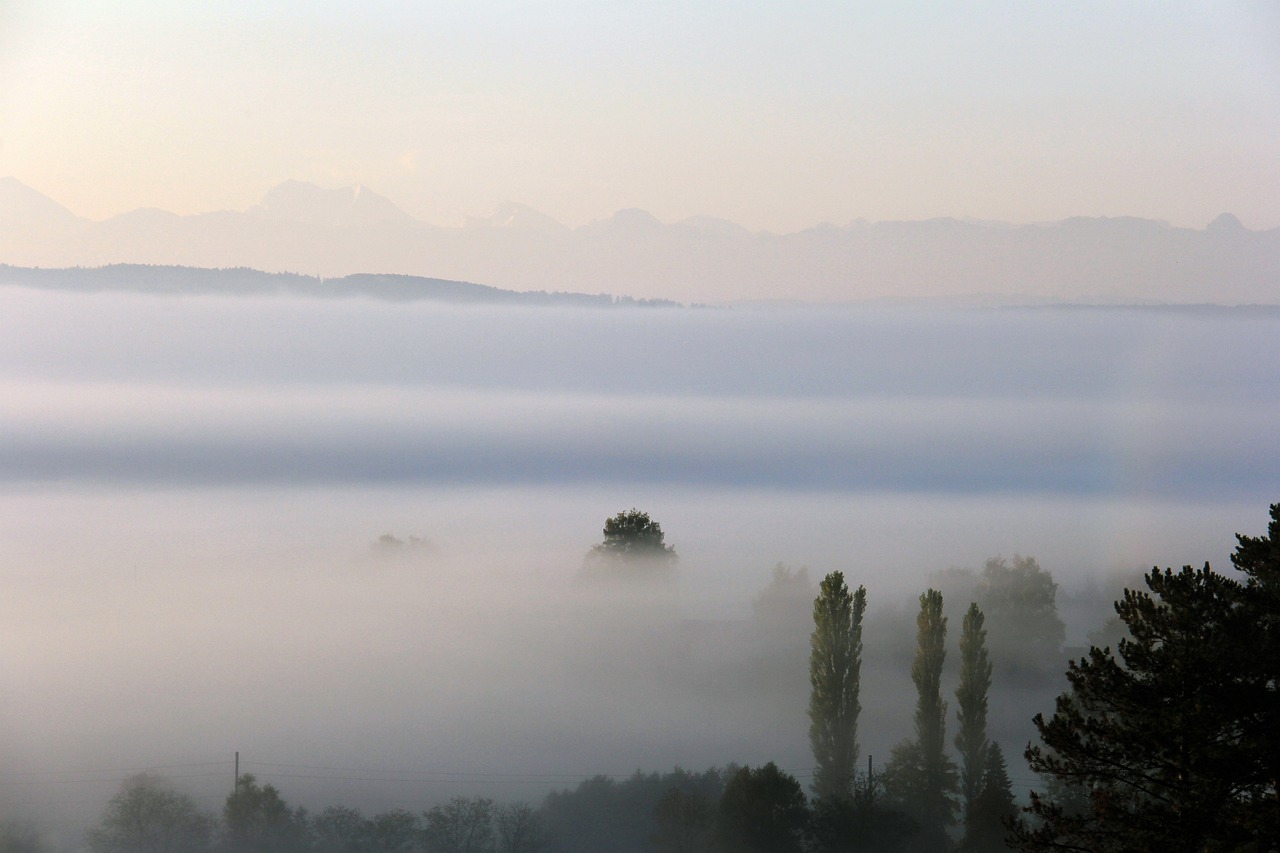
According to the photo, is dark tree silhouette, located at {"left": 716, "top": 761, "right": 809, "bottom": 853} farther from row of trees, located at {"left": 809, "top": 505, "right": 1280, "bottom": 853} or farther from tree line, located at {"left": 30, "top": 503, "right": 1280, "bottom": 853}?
row of trees, located at {"left": 809, "top": 505, "right": 1280, "bottom": 853}

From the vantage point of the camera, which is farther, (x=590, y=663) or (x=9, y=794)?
(x=590, y=663)

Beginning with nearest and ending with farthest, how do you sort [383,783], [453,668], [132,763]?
1. [383,783]
2. [132,763]
3. [453,668]

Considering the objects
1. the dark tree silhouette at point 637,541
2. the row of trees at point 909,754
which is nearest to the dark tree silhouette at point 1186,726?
the row of trees at point 909,754

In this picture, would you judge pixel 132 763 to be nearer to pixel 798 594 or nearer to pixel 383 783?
pixel 383 783

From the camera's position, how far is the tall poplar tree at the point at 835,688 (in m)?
56.0

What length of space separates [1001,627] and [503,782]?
45051mm

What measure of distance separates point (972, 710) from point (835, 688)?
644cm

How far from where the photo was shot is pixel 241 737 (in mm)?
88688

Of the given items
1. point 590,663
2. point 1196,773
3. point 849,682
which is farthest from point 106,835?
point 590,663

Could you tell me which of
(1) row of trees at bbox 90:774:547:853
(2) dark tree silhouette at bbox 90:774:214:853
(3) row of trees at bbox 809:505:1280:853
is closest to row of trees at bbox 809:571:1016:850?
(1) row of trees at bbox 90:774:547:853

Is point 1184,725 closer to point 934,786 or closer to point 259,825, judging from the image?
point 934,786

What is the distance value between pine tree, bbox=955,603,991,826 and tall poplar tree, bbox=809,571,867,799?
195 inches

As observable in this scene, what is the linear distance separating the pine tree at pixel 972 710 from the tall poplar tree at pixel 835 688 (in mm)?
4940

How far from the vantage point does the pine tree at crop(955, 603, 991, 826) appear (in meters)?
54.5
